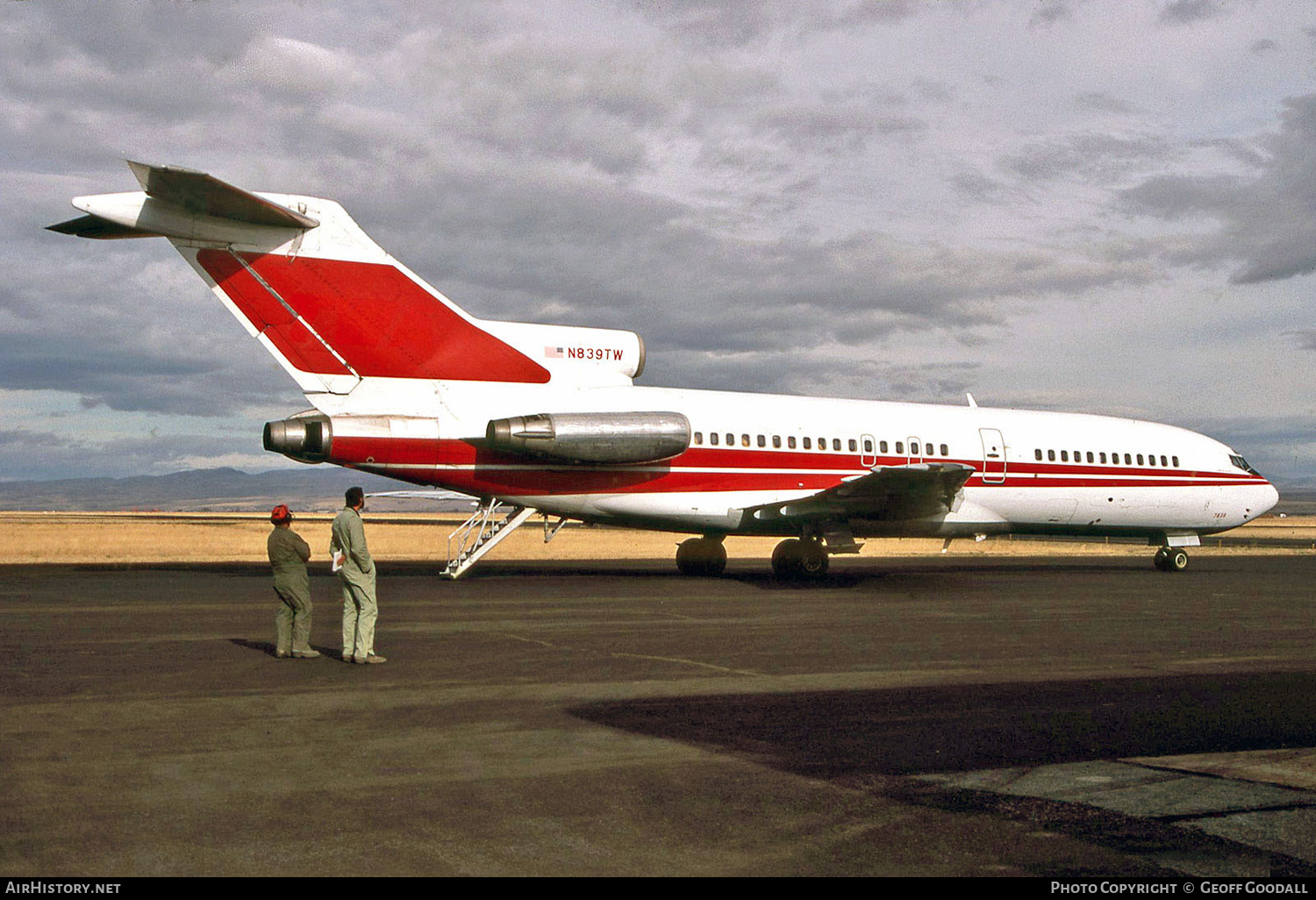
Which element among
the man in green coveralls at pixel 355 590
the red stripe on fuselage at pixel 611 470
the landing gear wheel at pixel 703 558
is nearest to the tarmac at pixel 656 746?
the man in green coveralls at pixel 355 590

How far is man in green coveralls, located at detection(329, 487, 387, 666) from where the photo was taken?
1104 centimetres

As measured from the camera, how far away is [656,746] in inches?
287

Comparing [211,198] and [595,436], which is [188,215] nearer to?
[211,198]

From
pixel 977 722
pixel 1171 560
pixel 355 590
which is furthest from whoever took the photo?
pixel 1171 560

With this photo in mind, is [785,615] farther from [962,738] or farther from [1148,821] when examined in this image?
[1148,821]

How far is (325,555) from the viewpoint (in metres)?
37.1

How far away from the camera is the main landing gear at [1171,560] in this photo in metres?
29.3

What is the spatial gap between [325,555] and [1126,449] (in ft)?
81.8

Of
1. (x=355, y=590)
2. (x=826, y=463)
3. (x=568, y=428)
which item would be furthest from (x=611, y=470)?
(x=355, y=590)

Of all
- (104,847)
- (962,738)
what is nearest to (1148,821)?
(962,738)

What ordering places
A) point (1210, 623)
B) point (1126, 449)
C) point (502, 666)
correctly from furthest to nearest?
point (1126, 449), point (1210, 623), point (502, 666)

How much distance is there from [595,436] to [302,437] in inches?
209

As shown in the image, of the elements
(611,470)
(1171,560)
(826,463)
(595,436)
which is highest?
(595,436)

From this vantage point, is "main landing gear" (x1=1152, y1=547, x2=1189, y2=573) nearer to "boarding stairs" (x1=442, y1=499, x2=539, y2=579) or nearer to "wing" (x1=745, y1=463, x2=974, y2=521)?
"wing" (x1=745, y1=463, x2=974, y2=521)
